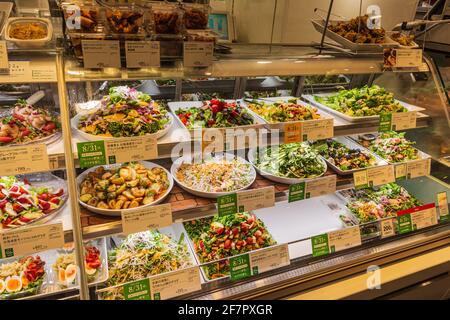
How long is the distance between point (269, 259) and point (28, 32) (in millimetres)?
1714

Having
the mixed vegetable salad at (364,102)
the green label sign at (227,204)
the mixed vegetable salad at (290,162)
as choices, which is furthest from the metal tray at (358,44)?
the green label sign at (227,204)

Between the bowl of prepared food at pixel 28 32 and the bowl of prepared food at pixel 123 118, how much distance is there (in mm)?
437

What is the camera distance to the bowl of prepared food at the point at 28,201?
1.68 m

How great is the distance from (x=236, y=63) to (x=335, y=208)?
A: 5.01 feet

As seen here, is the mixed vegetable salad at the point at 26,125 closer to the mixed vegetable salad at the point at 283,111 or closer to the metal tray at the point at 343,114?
the mixed vegetable salad at the point at 283,111

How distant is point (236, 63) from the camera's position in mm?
1910

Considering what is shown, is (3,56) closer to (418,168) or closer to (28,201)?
(28,201)

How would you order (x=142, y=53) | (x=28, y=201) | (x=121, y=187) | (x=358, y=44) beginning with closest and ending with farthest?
(x=142, y=53)
(x=28, y=201)
(x=121, y=187)
(x=358, y=44)

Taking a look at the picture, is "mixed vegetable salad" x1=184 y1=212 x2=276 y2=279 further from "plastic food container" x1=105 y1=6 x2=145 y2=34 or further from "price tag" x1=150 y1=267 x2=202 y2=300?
"plastic food container" x1=105 y1=6 x2=145 y2=34

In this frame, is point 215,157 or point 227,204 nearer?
point 227,204


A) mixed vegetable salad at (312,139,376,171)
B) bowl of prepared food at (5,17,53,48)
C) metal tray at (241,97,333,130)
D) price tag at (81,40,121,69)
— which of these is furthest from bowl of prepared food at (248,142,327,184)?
bowl of prepared food at (5,17,53,48)

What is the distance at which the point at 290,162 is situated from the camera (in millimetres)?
2344

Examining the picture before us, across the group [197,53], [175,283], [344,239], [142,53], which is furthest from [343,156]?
[142,53]
